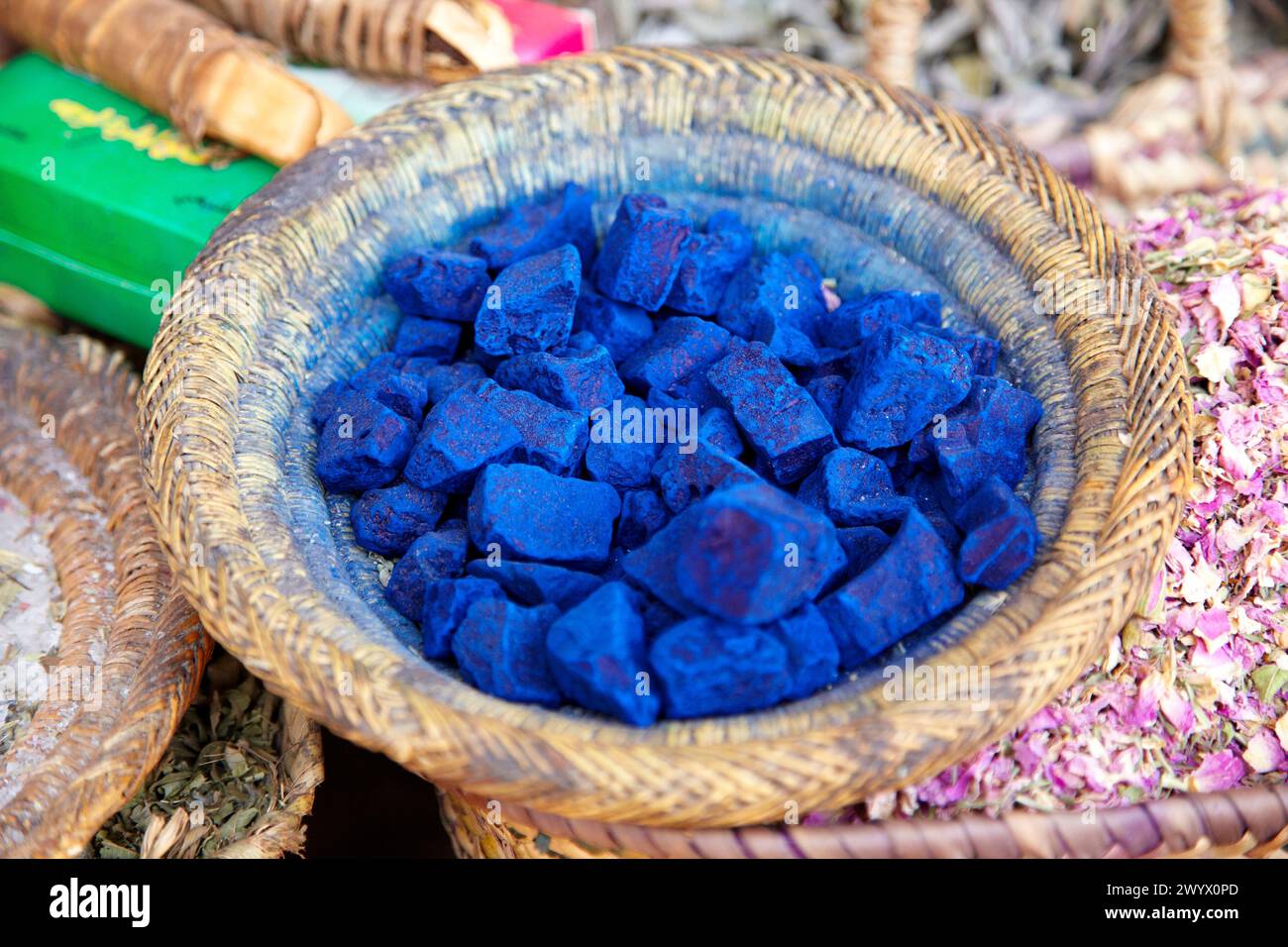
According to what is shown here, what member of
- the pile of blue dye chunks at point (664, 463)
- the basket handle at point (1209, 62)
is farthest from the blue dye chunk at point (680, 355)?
the basket handle at point (1209, 62)

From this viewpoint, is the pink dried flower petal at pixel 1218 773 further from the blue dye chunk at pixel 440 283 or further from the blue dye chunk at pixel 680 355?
the blue dye chunk at pixel 440 283

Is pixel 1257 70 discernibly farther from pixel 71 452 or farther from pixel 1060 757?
pixel 71 452

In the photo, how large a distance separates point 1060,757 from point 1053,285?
0.70 meters

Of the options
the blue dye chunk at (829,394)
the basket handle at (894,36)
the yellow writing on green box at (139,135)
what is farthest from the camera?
the basket handle at (894,36)

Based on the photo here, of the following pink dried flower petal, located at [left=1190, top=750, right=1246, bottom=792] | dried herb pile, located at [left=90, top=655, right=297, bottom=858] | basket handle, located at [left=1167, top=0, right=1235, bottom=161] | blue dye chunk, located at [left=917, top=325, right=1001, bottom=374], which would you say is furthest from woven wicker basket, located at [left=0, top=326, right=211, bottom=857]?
basket handle, located at [left=1167, top=0, right=1235, bottom=161]

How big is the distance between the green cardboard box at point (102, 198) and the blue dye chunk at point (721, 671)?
1.31 metres

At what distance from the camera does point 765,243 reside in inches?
79.0

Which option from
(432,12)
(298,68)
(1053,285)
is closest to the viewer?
Result: (1053,285)

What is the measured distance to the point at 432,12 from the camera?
2236mm

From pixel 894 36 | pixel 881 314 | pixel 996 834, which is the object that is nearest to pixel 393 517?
pixel 881 314

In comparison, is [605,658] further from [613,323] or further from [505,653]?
[613,323]

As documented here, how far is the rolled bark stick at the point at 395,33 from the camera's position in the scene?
7.38ft

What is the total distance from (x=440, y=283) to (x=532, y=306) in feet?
0.56

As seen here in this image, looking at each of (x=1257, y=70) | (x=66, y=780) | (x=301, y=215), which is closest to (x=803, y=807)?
(x=66, y=780)
